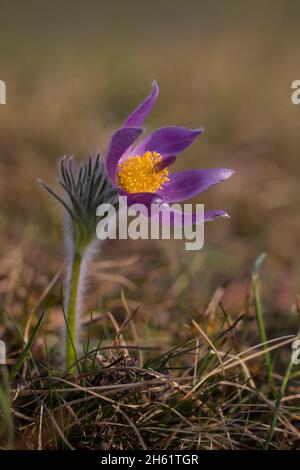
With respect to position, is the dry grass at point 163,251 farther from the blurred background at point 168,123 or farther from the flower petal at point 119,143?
the flower petal at point 119,143

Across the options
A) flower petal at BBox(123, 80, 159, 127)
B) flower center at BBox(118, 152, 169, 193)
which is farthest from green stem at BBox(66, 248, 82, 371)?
flower petal at BBox(123, 80, 159, 127)

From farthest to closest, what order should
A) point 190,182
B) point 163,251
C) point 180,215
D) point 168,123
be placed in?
1. point 168,123
2. point 163,251
3. point 190,182
4. point 180,215

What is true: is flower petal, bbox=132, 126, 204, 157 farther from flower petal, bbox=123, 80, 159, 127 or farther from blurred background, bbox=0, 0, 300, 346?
blurred background, bbox=0, 0, 300, 346

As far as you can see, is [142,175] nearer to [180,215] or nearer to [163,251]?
[180,215]

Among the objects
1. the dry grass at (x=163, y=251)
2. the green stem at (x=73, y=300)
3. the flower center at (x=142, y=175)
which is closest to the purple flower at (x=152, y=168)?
the flower center at (x=142, y=175)

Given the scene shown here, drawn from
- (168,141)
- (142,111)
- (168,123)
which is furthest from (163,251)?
(168,123)

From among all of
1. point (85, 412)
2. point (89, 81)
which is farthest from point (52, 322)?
point (89, 81)
